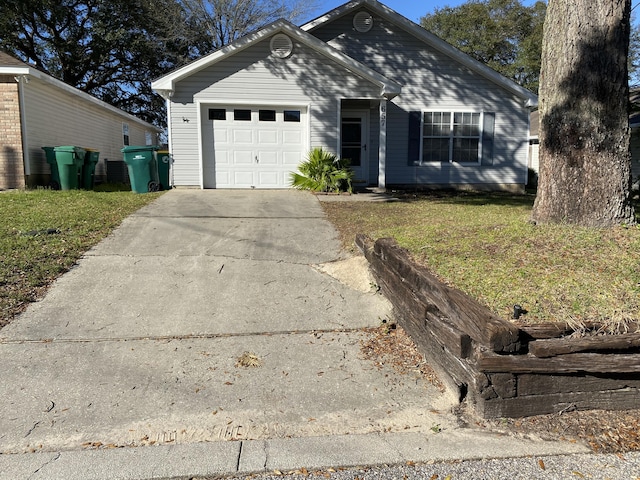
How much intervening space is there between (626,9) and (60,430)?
6631mm

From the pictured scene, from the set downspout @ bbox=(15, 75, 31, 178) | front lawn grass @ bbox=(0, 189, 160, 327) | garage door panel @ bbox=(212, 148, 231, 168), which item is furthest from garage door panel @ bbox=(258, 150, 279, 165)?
downspout @ bbox=(15, 75, 31, 178)

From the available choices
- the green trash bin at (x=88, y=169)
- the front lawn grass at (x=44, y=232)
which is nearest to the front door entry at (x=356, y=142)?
the front lawn grass at (x=44, y=232)

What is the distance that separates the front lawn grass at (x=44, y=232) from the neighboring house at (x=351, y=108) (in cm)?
304

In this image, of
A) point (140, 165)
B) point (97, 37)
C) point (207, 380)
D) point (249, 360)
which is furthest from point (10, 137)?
point (97, 37)

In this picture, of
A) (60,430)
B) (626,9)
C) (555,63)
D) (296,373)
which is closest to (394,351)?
(296,373)

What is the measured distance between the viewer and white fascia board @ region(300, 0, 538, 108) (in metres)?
14.9

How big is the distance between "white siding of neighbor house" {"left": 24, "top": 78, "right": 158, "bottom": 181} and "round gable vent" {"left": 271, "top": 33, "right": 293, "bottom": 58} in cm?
651

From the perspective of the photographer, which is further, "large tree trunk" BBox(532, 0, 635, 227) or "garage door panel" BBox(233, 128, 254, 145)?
"garage door panel" BBox(233, 128, 254, 145)

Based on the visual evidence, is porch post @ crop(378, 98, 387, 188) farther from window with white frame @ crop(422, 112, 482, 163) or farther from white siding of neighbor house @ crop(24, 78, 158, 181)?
white siding of neighbor house @ crop(24, 78, 158, 181)

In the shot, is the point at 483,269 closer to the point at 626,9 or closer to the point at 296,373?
the point at 296,373

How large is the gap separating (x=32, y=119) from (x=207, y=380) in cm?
1291

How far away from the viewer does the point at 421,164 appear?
51.0 ft

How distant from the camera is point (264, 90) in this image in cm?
1365

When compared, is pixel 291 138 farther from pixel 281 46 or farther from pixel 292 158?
pixel 281 46
